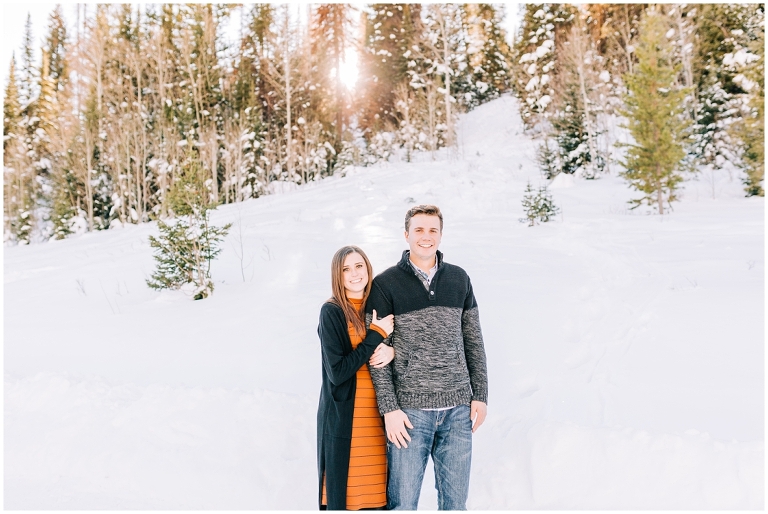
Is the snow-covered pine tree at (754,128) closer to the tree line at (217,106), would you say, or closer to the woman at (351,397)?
the tree line at (217,106)

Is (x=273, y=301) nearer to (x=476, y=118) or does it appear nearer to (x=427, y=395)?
(x=427, y=395)

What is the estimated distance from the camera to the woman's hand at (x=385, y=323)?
238cm

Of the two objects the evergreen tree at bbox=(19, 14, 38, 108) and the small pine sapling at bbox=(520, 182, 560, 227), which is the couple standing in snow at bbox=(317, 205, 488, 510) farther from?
the evergreen tree at bbox=(19, 14, 38, 108)

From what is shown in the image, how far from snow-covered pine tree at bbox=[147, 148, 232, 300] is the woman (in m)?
4.80

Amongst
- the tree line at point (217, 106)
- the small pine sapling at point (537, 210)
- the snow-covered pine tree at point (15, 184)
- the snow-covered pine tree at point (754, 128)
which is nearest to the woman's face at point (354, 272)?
the small pine sapling at point (537, 210)

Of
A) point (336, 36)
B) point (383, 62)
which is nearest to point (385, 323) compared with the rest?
point (383, 62)

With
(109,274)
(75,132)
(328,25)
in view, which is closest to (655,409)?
(109,274)

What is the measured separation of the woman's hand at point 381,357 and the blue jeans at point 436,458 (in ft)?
0.95

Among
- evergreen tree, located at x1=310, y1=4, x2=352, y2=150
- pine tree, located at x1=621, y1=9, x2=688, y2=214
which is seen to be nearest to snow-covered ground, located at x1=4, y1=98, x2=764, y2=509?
pine tree, located at x1=621, y1=9, x2=688, y2=214

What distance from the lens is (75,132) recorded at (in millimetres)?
23062

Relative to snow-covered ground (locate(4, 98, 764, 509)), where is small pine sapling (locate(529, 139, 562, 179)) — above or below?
above

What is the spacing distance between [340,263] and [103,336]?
15.5 feet

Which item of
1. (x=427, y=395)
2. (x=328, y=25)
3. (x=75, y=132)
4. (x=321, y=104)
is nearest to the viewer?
(x=427, y=395)

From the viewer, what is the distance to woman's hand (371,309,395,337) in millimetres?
2383
